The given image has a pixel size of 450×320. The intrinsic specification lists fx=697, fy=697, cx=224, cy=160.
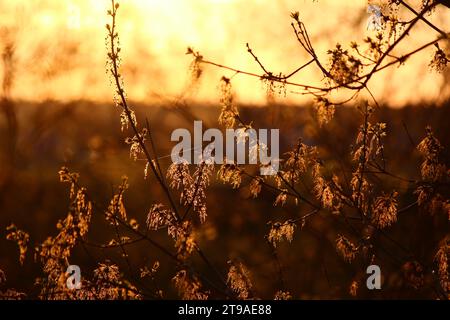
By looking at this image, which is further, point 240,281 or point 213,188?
point 213,188

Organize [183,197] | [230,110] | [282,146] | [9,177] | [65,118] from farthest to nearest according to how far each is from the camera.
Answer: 1. [65,118]
2. [9,177]
3. [282,146]
4. [183,197]
5. [230,110]

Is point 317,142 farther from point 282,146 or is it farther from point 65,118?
point 65,118

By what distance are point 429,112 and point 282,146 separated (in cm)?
183

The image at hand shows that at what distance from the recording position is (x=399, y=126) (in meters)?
A: 9.29

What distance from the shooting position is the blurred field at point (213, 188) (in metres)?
7.18

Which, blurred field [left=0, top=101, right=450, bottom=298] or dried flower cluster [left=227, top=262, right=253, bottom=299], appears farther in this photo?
blurred field [left=0, top=101, right=450, bottom=298]

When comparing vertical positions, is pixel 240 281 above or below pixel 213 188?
below

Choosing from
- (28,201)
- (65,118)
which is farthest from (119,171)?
(28,201)

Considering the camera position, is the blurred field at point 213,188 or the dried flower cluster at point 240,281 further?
the blurred field at point 213,188

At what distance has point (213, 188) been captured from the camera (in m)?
14.9

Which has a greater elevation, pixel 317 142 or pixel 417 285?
pixel 317 142

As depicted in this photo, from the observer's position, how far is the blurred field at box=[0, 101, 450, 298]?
7184 millimetres
